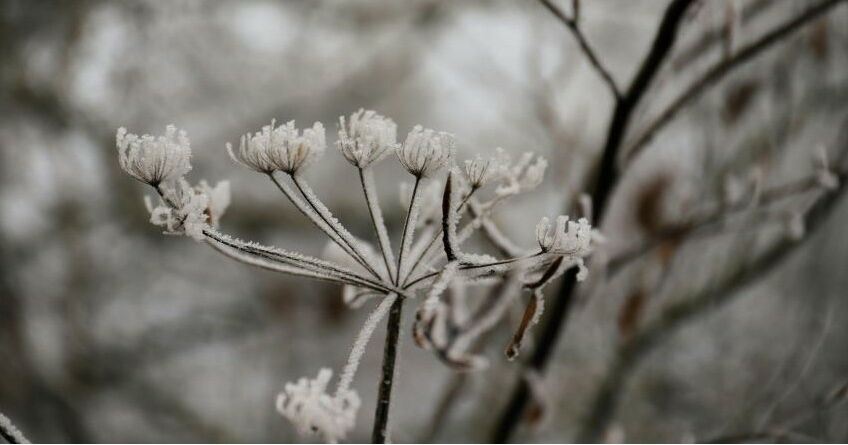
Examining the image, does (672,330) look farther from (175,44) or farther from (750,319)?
(175,44)

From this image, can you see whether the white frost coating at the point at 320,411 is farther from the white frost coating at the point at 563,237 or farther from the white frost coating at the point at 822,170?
the white frost coating at the point at 822,170

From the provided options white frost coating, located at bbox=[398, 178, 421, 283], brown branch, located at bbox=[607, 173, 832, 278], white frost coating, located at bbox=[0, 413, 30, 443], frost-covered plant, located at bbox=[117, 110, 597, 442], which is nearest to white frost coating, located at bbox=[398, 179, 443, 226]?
frost-covered plant, located at bbox=[117, 110, 597, 442]

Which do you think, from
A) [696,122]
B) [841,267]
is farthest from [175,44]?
[841,267]

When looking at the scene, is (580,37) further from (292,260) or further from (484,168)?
(292,260)

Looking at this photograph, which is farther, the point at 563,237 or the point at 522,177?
the point at 522,177

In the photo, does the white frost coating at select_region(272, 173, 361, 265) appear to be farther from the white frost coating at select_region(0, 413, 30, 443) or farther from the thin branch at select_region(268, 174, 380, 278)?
the white frost coating at select_region(0, 413, 30, 443)

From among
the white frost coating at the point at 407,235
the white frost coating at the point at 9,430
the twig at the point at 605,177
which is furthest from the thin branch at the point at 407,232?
the twig at the point at 605,177

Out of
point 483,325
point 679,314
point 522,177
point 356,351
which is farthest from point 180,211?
point 679,314
